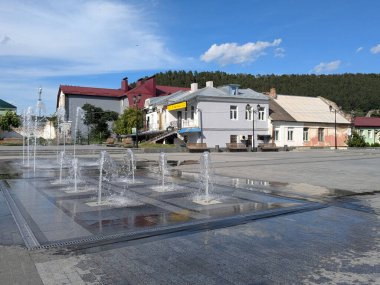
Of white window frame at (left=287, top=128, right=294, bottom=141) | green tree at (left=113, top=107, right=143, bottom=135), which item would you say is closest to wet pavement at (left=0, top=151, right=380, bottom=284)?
white window frame at (left=287, top=128, right=294, bottom=141)

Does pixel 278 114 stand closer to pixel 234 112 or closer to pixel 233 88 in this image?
pixel 234 112

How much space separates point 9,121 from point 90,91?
14.5m

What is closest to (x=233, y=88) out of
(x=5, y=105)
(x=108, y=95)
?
(x=108, y=95)

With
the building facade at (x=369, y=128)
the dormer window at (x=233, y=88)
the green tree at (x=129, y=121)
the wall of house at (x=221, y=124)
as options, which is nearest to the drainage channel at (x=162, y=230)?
the wall of house at (x=221, y=124)

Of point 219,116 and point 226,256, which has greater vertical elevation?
point 219,116

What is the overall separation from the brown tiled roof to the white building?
1.11m

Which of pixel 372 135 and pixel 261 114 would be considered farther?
pixel 372 135

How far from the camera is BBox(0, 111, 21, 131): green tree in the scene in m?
61.1

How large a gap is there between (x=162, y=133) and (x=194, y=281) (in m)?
43.8

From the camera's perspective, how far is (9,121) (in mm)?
61406

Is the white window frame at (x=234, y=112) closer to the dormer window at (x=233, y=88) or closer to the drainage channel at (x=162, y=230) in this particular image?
→ the dormer window at (x=233, y=88)

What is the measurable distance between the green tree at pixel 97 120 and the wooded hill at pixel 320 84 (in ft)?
110

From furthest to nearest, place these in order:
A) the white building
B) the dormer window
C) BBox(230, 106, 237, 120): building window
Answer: the dormer window
BBox(230, 106, 237, 120): building window
the white building

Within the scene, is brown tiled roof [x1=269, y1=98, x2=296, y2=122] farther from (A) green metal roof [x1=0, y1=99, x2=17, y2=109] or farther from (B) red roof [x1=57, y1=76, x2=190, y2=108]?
(A) green metal roof [x1=0, y1=99, x2=17, y2=109]
